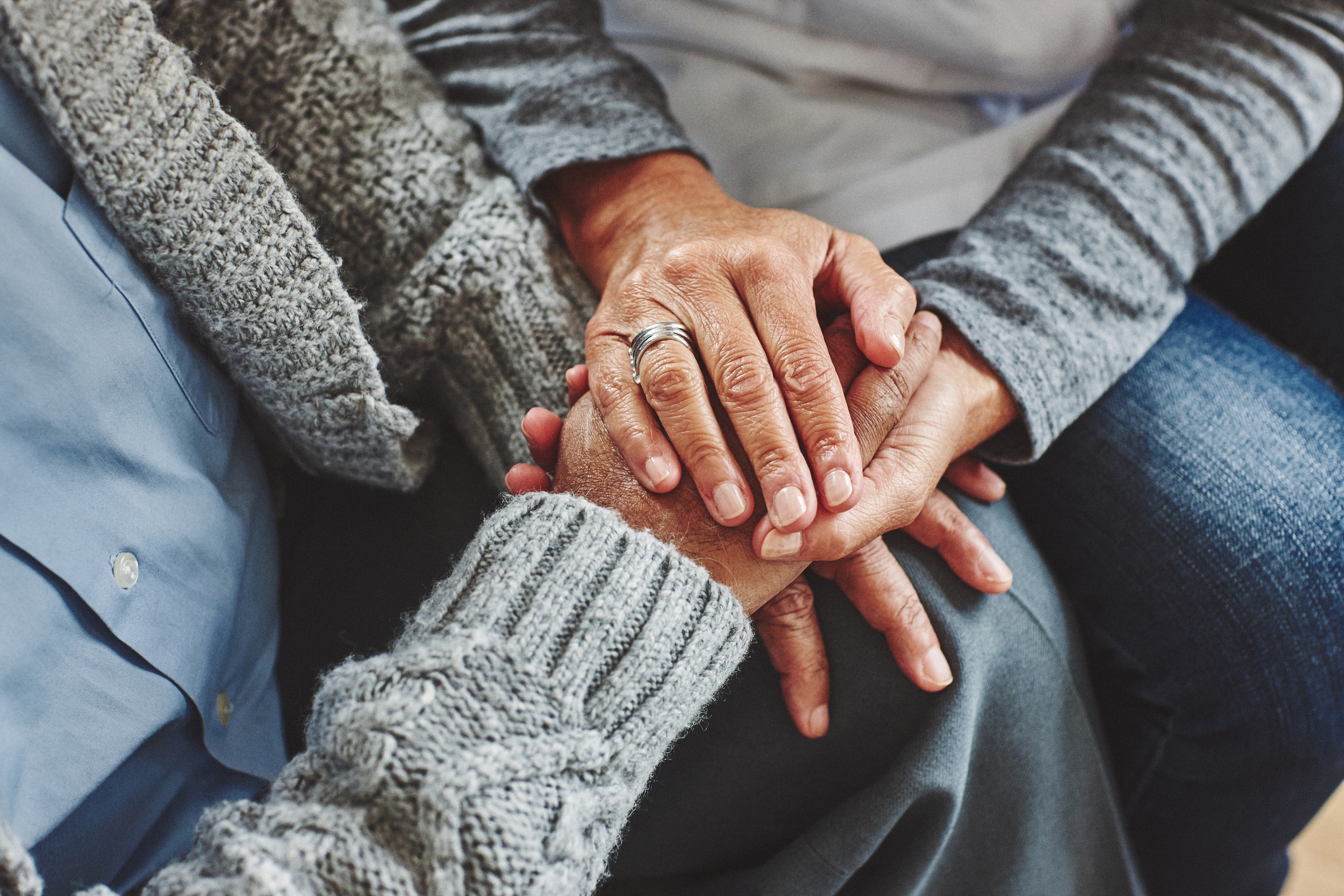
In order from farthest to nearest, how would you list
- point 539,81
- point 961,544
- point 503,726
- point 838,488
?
point 539,81
point 961,544
point 838,488
point 503,726

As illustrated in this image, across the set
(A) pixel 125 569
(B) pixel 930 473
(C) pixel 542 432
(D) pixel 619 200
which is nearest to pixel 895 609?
(B) pixel 930 473

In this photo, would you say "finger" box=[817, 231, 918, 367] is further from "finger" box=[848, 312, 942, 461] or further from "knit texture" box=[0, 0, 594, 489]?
"knit texture" box=[0, 0, 594, 489]

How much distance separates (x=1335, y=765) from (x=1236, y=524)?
0.26 metres

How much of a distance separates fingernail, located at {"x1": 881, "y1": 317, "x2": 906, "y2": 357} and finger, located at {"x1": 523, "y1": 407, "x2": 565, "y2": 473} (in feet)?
0.90

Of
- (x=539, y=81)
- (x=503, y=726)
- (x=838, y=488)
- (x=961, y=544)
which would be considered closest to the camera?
(x=503, y=726)

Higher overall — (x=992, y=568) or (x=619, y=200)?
(x=619, y=200)

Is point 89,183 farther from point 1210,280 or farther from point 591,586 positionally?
point 1210,280

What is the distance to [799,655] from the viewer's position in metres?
0.66

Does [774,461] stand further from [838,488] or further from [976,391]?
[976,391]

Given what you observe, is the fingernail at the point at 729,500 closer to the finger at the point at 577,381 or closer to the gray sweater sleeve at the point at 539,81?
the finger at the point at 577,381

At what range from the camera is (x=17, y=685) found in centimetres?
47

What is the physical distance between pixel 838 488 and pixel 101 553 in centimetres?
49

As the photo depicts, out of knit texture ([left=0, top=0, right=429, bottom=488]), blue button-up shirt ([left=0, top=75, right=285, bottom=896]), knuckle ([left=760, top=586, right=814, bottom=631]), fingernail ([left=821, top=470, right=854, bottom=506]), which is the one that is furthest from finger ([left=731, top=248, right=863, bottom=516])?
blue button-up shirt ([left=0, top=75, right=285, bottom=896])

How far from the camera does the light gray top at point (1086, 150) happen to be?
2.45 feet
